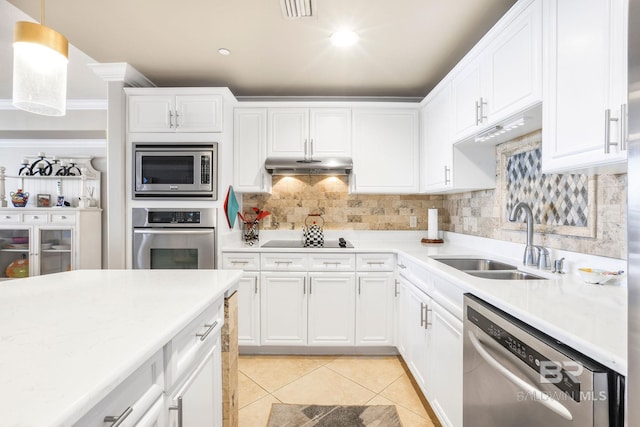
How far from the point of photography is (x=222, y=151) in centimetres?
266

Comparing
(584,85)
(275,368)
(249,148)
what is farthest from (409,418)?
(249,148)

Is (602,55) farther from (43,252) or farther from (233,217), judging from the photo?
(43,252)

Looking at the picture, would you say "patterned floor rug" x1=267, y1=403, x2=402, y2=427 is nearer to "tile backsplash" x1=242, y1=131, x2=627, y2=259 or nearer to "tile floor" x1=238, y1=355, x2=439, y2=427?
"tile floor" x1=238, y1=355, x2=439, y2=427

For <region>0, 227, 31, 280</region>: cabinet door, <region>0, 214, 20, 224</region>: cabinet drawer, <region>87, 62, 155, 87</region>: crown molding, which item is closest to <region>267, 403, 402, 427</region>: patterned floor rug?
<region>87, 62, 155, 87</region>: crown molding

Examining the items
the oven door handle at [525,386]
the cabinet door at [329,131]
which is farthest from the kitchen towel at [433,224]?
the oven door handle at [525,386]

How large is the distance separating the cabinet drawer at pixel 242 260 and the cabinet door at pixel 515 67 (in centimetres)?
207

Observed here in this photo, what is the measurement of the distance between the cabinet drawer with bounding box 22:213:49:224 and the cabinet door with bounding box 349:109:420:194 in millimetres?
4021

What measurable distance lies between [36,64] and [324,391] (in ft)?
Answer: 7.86

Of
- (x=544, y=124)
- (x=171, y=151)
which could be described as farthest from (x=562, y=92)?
(x=171, y=151)

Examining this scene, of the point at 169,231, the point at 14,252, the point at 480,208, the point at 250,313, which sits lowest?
the point at 250,313

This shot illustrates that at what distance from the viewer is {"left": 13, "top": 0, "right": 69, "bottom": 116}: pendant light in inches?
43.0

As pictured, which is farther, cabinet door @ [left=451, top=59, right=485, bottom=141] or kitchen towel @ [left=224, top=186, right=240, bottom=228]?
kitchen towel @ [left=224, top=186, right=240, bottom=228]

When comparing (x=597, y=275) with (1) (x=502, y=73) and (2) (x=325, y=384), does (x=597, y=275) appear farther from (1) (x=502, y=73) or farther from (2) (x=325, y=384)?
(2) (x=325, y=384)

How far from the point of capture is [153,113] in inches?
104
